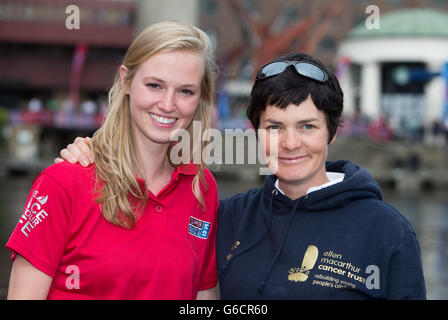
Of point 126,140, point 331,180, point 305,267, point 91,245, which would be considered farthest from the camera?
point 331,180

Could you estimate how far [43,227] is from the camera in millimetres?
2959

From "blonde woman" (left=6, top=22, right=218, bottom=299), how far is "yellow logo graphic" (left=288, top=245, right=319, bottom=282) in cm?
51

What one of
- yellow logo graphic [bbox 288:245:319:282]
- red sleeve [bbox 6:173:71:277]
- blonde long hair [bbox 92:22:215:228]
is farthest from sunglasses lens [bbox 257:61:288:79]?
red sleeve [bbox 6:173:71:277]

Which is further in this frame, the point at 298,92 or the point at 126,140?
the point at 126,140

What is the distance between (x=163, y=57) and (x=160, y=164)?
60 centimetres

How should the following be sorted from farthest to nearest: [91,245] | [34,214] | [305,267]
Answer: [305,267] → [91,245] → [34,214]

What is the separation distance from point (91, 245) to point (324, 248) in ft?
3.69

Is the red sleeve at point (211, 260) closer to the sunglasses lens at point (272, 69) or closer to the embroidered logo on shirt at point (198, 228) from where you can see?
the embroidered logo on shirt at point (198, 228)

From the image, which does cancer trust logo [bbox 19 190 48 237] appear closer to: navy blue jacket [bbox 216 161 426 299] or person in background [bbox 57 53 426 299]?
person in background [bbox 57 53 426 299]

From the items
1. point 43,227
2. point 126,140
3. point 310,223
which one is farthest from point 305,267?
point 43,227

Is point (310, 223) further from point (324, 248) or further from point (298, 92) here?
point (298, 92)

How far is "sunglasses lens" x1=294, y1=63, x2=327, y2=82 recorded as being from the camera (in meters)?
3.17

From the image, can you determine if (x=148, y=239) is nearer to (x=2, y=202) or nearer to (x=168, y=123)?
(x=168, y=123)
